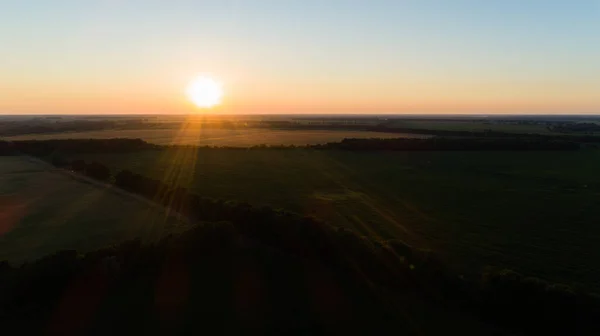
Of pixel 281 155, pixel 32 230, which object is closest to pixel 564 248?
pixel 32 230

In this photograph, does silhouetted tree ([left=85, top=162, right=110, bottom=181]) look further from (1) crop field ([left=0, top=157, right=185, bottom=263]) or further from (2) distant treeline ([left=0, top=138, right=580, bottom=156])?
(2) distant treeline ([left=0, top=138, right=580, bottom=156])

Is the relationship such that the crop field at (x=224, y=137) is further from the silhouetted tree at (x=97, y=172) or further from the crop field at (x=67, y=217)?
the crop field at (x=67, y=217)

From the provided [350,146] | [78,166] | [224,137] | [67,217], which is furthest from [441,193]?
[224,137]

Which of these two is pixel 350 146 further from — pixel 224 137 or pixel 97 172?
pixel 224 137

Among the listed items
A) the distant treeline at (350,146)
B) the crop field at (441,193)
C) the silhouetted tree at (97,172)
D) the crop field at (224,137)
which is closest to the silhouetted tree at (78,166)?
the silhouetted tree at (97,172)

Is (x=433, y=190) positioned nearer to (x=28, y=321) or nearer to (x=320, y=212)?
(x=320, y=212)

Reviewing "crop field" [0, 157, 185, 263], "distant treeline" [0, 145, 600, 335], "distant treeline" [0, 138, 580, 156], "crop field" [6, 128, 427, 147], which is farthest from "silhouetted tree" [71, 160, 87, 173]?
"crop field" [6, 128, 427, 147]
